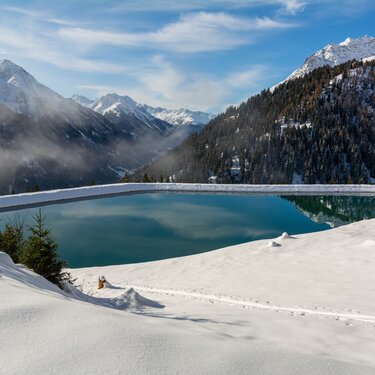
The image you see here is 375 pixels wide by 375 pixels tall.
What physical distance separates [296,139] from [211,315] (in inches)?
4162

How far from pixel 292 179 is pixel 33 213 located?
81.4m

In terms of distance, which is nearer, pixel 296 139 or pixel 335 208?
pixel 335 208

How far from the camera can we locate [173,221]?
104 ft

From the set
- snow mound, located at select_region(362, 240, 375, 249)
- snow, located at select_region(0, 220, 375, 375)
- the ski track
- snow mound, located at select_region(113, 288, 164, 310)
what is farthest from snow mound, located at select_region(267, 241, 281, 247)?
snow mound, located at select_region(113, 288, 164, 310)

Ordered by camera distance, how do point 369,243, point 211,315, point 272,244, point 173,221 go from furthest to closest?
point 173,221 → point 272,244 → point 369,243 → point 211,315

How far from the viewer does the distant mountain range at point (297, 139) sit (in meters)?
104

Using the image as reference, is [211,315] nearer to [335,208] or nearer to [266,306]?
[266,306]

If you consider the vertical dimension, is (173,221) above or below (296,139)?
below

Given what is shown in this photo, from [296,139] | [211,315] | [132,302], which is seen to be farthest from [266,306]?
[296,139]

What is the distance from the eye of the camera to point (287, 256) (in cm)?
1844

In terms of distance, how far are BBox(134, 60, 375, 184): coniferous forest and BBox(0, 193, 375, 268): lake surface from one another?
201 ft

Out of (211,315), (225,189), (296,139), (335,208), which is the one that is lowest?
(211,315)

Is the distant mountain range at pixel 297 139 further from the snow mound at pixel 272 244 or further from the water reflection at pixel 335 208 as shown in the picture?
the snow mound at pixel 272 244

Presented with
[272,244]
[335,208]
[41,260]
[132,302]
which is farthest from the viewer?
[335,208]
